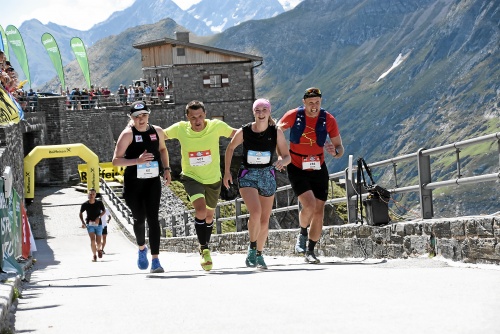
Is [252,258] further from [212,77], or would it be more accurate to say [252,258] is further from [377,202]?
[212,77]

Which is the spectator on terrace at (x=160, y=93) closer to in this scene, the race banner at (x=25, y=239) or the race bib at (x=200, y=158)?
the race banner at (x=25, y=239)

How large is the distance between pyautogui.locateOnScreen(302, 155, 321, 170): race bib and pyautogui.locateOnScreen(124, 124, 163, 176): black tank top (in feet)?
5.71

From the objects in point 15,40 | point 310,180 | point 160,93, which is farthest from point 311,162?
point 160,93

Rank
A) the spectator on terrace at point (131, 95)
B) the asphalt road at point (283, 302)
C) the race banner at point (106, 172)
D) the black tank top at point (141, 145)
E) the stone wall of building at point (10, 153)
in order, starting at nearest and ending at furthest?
the asphalt road at point (283, 302) → the black tank top at point (141, 145) → the stone wall of building at point (10, 153) → the race banner at point (106, 172) → the spectator on terrace at point (131, 95)

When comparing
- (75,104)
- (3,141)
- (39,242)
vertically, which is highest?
(75,104)

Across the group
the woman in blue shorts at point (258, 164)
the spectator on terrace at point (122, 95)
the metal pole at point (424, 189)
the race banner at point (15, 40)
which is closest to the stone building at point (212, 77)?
the spectator on terrace at point (122, 95)

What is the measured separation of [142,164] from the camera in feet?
37.5

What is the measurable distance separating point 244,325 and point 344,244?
7308 millimetres

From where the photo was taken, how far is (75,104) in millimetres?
60719

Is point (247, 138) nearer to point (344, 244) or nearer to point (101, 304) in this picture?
point (344, 244)

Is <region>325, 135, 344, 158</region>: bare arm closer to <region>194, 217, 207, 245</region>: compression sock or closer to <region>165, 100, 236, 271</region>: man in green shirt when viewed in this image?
<region>165, 100, 236, 271</region>: man in green shirt

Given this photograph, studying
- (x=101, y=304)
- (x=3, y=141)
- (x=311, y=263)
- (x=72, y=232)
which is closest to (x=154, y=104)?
(x=72, y=232)

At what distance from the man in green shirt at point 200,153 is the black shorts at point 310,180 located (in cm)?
91

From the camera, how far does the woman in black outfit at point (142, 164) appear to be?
37.5 ft
